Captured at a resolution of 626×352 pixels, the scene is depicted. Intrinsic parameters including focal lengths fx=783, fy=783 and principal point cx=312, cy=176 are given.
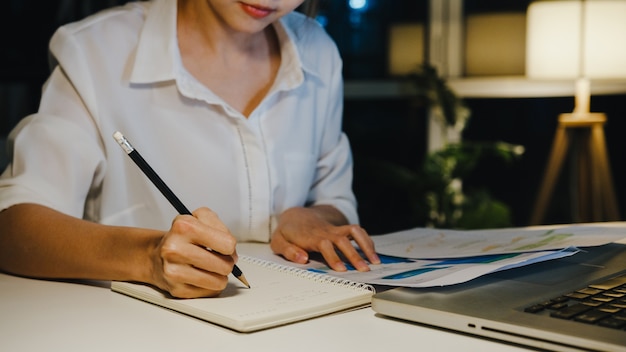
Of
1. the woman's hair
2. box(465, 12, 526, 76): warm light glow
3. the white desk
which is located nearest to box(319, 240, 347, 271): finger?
the white desk

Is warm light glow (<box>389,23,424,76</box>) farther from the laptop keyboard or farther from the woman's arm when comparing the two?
the laptop keyboard

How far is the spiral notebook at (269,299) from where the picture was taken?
801 mm

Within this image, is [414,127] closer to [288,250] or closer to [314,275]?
[288,250]

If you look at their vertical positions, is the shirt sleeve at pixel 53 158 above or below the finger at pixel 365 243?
above

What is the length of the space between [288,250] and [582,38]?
244 cm

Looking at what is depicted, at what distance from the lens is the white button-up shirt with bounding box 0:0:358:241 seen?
1.33 metres

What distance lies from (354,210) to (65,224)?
664mm

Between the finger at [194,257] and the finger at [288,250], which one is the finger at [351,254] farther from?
the finger at [194,257]

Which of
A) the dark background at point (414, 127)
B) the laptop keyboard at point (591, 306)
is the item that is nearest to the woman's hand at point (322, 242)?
the laptop keyboard at point (591, 306)

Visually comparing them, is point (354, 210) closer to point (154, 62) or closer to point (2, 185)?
point (154, 62)

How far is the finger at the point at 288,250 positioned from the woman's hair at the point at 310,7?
58 centimetres

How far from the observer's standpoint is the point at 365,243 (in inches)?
43.6

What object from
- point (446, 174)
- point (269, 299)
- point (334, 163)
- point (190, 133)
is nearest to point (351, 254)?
point (269, 299)

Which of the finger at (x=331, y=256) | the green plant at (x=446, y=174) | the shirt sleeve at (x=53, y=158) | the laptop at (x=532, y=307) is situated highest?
the shirt sleeve at (x=53, y=158)
